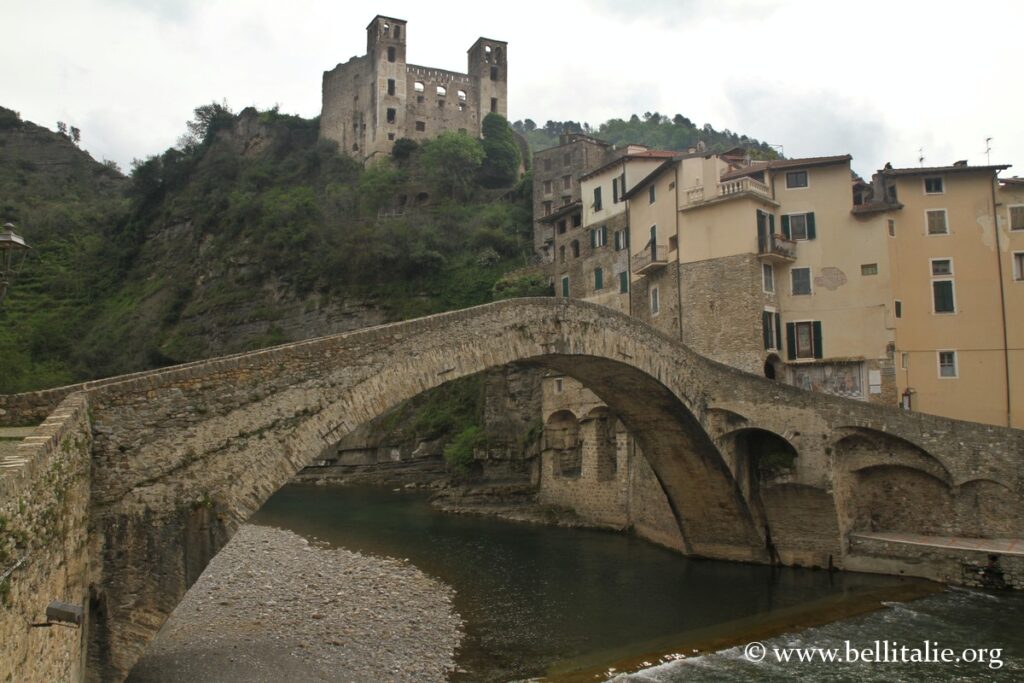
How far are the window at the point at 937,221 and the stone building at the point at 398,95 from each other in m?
45.4

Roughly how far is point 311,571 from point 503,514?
526 inches

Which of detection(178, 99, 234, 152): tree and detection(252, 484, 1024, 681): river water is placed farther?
detection(178, 99, 234, 152): tree

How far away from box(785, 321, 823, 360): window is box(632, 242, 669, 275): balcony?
15.8 ft

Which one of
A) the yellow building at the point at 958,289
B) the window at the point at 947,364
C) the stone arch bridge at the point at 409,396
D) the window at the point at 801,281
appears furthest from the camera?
the window at the point at 801,281

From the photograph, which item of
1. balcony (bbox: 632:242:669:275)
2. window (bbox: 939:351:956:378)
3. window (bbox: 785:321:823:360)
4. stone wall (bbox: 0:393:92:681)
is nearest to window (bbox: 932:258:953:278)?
window (bbox: 939:351:956:378)

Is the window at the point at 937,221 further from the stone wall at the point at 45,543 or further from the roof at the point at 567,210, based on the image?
the stone wall at the point at 45,543

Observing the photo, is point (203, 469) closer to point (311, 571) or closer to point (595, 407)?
point (311, 571)

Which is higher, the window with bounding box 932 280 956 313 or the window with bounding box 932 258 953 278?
the window with bounding box 932 258 953 278

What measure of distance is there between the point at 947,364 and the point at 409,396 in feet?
64.8

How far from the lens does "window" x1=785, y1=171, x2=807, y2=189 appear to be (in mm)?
25891

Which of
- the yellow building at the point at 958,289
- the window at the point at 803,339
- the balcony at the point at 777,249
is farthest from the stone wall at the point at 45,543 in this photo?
the yellow building at the point at 958,289

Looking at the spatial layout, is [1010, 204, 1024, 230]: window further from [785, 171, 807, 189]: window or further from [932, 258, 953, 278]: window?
[785, 171, 807, 189]: window

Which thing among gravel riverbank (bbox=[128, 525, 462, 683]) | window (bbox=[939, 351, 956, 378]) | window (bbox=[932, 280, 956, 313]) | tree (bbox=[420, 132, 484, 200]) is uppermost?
tree (bbox=[420, 132, 484, 200])

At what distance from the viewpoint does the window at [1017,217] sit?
80.9 feet
